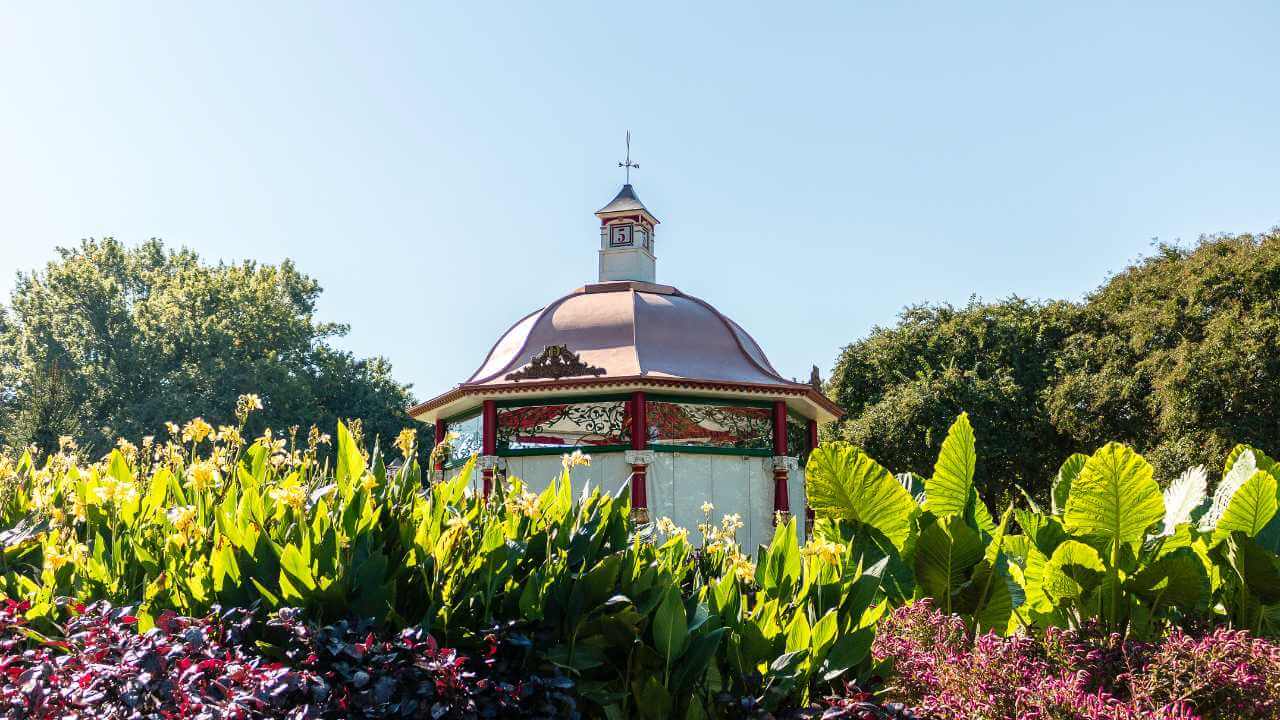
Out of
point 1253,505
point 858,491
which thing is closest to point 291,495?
point 858,491

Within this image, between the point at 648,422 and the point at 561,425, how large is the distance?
127cm

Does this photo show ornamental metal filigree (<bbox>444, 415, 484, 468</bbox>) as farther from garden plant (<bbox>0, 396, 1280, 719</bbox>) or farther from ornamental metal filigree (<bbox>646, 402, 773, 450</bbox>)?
garden plant (<bbox>0, 396, 1280, 719</bbox>)

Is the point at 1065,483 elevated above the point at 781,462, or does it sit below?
below

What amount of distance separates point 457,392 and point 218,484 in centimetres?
1108

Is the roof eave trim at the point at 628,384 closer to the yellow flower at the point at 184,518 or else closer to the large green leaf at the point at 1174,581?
the large green leaf at the point at 1174,581

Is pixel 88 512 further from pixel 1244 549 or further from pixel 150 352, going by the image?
pixel 150 352

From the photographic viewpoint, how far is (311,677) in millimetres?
3150

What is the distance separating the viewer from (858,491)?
17.4ft

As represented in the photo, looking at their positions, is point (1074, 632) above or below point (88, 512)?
below

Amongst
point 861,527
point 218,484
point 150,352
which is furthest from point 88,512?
point 150,352

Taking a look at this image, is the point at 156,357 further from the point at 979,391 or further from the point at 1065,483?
the point at 1065,483

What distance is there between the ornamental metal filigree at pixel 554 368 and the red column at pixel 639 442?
2.37 ft

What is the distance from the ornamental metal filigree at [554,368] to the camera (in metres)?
14.9

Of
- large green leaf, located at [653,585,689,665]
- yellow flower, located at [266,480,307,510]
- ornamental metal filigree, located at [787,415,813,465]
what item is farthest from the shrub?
ornamental metal filigree, located at [787,415,813,465]
